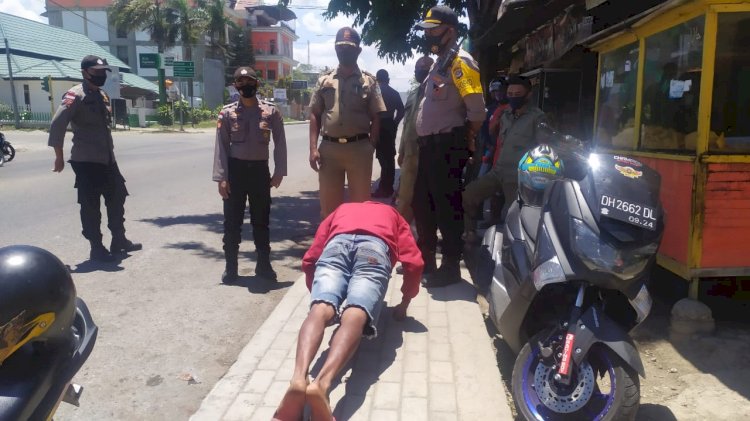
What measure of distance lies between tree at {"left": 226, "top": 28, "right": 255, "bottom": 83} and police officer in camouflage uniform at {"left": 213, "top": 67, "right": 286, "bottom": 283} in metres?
63.7

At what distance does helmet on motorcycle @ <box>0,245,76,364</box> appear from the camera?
66.7 inches

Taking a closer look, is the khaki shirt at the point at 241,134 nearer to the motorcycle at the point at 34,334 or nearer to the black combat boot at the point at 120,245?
the black combat boot at the point at 120,245

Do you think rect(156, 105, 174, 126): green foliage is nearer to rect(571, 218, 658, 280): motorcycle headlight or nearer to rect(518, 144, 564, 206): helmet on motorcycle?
rect(518, 144, 564, 206): helmet on motorcycle

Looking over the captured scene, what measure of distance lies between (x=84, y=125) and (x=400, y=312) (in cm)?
379

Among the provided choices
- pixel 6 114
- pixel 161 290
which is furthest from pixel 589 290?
pixel 6 114

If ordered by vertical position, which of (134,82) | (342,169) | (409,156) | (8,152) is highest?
(134,82)

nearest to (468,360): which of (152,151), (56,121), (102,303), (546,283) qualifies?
(546,283)

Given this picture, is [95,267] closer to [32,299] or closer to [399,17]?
[32,299]

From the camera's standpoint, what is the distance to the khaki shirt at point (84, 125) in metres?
5.82

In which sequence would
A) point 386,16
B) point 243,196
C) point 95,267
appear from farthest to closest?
point 386,16
point 95,267
point 243,196

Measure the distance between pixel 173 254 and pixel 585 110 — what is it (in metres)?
5.85

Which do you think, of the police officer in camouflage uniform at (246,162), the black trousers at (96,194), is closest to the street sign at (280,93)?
the black trousers at (96,194)

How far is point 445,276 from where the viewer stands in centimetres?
500

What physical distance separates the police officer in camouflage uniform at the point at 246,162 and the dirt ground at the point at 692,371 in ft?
7.14
